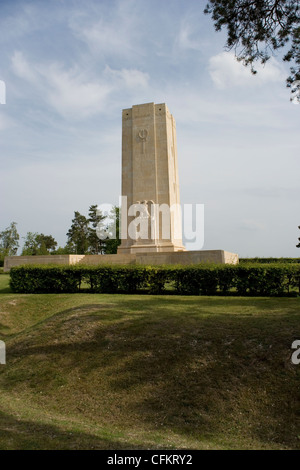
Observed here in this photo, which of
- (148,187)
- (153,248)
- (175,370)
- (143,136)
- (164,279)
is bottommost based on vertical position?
(175,370)

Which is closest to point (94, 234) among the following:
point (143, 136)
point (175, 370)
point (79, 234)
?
point (79, 234)

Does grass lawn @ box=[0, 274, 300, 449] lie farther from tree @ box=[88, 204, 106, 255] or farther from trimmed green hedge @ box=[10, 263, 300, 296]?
tree @ box=[88, 204, 106, 255]

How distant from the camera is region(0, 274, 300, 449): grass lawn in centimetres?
515

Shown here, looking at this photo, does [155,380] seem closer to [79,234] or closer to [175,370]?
[175,370]

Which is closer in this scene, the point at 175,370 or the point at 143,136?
the point at 175,370

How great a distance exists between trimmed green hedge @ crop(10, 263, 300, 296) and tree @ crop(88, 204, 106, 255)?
130 feet

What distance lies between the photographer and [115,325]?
29.2ft

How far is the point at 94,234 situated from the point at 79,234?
4.53 m

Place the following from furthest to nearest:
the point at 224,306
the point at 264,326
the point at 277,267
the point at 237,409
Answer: the point at 277,267 < the point at 224,306 < the point at 264,326 < the point at 237,409

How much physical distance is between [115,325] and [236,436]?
14.1 ft

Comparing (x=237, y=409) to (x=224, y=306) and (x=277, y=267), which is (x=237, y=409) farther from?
(x=277, y=267)

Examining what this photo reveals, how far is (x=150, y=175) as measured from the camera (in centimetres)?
2373
